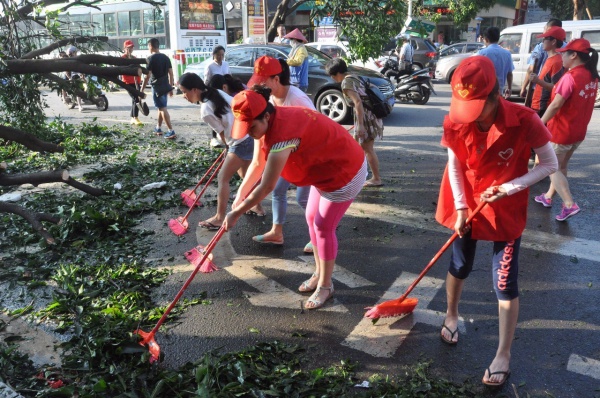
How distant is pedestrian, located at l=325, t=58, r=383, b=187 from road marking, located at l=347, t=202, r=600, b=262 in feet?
2.65

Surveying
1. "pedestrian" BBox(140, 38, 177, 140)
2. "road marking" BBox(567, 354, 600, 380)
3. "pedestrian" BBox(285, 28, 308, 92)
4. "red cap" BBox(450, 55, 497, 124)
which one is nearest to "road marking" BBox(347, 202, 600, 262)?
"road marking" BBox(567, 354, 600, 380)

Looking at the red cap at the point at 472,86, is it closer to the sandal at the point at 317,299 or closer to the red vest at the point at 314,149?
the red vest at the point at 314,149

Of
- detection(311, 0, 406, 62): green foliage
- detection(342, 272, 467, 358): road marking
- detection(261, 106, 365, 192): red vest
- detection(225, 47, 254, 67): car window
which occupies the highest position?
detection(311, 0, 406, 62): green foliage

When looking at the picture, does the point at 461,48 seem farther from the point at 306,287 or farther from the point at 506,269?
the point at 506,269

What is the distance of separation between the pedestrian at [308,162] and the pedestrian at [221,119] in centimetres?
147

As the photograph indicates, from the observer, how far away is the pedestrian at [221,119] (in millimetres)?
4871

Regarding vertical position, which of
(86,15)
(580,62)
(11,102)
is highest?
(86,15)

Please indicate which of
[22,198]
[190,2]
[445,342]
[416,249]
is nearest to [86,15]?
[190,2]

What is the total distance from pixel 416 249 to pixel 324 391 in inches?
89.7

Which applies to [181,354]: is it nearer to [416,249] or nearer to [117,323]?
[117,323]

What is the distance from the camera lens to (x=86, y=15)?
1928 centimetres

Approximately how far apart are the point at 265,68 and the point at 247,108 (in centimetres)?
134

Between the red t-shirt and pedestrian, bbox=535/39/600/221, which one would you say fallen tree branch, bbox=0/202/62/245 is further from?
the red t-shirt

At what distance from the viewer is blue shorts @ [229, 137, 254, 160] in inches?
198
